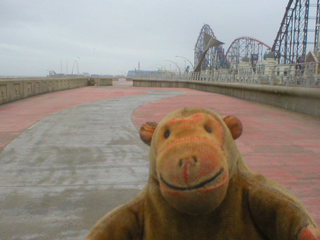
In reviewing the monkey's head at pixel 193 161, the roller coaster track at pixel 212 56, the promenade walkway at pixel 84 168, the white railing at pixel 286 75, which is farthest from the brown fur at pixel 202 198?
the roller coaster track at pixel 212 56

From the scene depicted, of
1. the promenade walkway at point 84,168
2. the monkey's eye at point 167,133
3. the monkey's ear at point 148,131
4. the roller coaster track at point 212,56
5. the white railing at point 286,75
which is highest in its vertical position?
the roller coaster track at point 212,56

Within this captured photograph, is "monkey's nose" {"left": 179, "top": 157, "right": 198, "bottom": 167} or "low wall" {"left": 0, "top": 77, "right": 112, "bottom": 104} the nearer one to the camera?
"monkey's nose" {"left": 179, "top": 157, "right": 198, "bottom": 167}

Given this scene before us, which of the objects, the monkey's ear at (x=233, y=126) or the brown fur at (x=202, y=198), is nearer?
the brown fur at (x=202, y=198)

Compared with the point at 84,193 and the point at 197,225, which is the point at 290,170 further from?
the point at 197,225

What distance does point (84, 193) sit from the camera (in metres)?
3.34

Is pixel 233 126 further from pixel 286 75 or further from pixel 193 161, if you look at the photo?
pixel 286 75

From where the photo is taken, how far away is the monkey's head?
3.99ft

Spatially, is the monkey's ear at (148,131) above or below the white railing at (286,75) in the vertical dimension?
below

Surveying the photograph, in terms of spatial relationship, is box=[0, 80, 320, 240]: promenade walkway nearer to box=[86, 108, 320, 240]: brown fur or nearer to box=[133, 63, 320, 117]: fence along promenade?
box=[86, 108, 320, 240]: brown fur

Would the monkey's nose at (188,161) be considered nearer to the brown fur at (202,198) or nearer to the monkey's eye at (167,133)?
the brown fur at (202,198)

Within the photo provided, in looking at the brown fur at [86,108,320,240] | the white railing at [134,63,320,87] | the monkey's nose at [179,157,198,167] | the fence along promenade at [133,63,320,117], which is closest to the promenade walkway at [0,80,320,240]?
the brown fur at [86,108,320,240]

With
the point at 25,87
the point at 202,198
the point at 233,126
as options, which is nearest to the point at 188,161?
the point at 202,198

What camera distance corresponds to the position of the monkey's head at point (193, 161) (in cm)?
122

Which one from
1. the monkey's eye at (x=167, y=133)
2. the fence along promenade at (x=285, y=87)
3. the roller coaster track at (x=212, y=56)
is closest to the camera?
the monkey's eye at (x=167, y=133)
